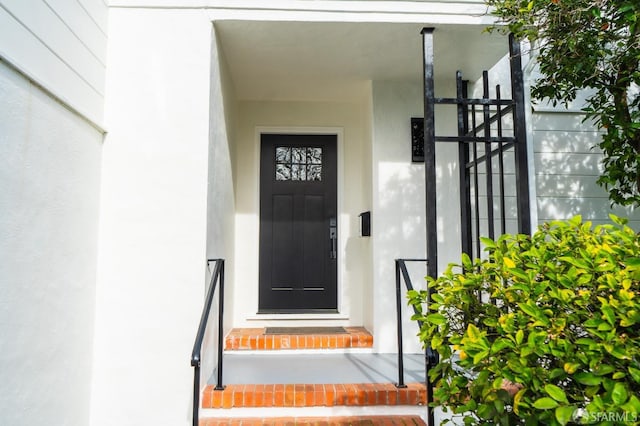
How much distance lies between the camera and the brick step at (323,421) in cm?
222

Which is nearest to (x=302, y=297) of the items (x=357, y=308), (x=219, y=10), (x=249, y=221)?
(x=357, y=308)

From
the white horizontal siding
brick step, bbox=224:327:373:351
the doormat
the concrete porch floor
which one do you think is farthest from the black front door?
the white horizontal siding

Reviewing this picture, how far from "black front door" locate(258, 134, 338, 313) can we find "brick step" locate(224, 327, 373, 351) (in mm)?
607

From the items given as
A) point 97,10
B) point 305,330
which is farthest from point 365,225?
point 97,10

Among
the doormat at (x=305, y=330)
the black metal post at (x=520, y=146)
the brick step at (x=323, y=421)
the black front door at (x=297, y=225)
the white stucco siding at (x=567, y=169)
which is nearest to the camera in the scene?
the brick step at (x=323, y=421)

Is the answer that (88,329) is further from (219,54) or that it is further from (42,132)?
(219,54)

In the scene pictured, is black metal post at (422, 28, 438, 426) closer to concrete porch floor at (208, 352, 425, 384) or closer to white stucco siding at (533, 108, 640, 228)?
concrete porch floor at (208, 352, 425, 384)

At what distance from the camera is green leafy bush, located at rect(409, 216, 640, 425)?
3.63 feet

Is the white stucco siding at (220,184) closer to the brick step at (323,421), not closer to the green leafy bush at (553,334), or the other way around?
the brick step at (323,421)

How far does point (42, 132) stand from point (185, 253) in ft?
3.21

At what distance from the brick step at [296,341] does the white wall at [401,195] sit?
188 millimetres

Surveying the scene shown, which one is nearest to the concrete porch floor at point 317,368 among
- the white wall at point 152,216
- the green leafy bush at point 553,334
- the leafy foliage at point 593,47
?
the white wall at point 152,216

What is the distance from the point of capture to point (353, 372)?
272cm

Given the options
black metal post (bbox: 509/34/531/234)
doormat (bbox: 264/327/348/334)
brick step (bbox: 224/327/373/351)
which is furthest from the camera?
doormat (bbox: 264/327/348/334)
